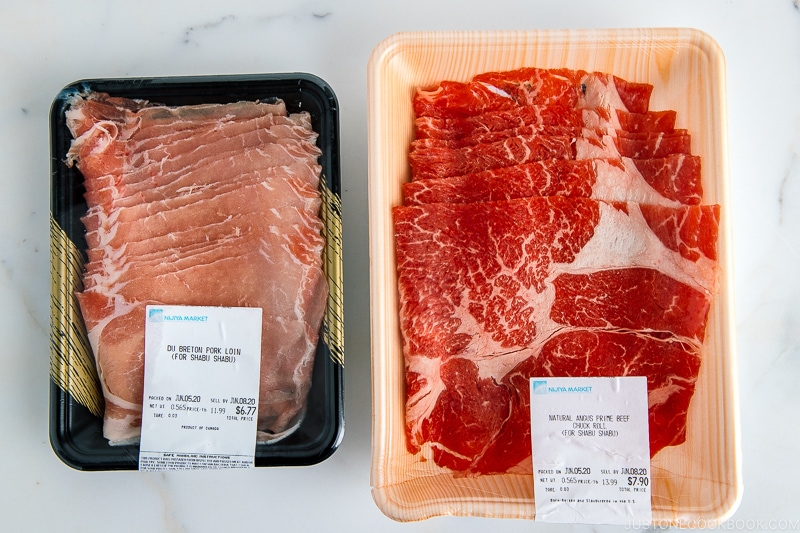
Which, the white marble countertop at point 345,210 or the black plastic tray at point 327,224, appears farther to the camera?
the white marble countertop at point 345,210

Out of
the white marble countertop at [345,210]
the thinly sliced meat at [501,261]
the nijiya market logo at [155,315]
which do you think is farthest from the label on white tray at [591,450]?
the nijiya market logo at [155,315]

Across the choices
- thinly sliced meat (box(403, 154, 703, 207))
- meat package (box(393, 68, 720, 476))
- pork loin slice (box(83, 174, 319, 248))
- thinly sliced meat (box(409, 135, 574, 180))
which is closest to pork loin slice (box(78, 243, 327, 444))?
pork loin slice (box(83, 174, 319, 248))

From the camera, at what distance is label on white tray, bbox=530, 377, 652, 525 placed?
123 centimetres

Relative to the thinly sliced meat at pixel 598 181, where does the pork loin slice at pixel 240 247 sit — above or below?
below

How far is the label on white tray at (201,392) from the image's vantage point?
1326 mm

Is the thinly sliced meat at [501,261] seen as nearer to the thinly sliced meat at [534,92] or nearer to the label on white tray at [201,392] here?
the thinly sliced meat at [534,92]

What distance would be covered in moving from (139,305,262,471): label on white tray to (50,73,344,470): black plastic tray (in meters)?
0.07

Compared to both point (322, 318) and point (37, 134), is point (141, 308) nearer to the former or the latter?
point (322, 318)

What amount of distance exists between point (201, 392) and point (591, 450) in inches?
34.8

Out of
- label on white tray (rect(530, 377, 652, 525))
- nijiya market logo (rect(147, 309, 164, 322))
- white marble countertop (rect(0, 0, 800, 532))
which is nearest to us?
Result: label on white tray (rect(530, 377, 652, 525))

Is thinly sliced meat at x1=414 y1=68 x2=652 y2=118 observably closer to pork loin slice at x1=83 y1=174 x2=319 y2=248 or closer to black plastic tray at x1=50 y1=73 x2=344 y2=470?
black plastic tray at x1=50 y1=73 x2=344 y2=470

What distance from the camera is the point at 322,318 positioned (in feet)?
4.55

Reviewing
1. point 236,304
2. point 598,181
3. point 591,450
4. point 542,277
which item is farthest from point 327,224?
point 591,450

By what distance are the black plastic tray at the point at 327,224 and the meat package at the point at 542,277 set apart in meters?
0.19
